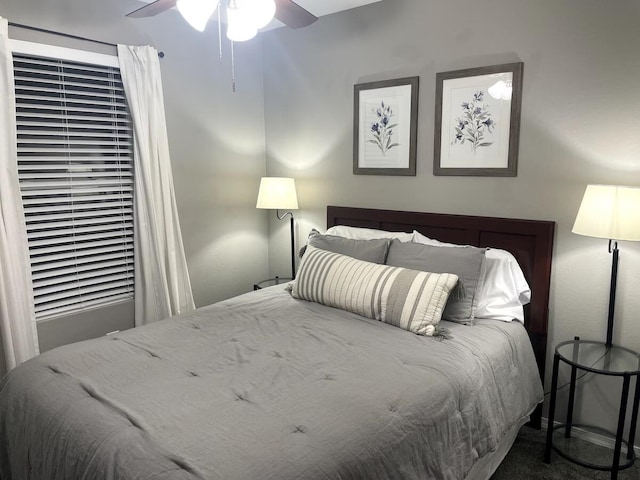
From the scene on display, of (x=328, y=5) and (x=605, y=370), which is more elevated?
(x=328, y=5)

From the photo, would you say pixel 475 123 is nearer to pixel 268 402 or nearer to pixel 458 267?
pixel 458 267

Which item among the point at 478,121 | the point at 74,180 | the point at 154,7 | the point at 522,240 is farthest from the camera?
the point at 74,180

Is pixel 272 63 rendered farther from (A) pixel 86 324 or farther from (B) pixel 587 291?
(B) pixel 587 291

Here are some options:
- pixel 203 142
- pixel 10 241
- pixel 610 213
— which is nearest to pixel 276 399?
pixel 610 213

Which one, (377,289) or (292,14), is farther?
(377,289)

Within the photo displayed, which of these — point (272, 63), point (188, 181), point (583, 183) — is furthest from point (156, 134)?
point (583, 183)

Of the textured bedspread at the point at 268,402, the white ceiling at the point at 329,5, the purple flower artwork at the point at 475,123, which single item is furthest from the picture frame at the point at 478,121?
the textured bedspread at the point at 268,402

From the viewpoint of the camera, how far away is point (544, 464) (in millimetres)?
2371

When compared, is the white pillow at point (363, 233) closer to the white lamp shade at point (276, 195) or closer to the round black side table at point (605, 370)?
the white lamp shade at point (276, 195)

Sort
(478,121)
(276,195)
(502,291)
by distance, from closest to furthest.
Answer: (502,291), (478,121), (276,195)

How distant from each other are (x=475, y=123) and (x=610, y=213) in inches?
38.1

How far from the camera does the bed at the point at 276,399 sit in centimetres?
139

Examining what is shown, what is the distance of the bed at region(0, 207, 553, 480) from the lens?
1.39 m

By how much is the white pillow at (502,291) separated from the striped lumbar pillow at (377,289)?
0.33m
